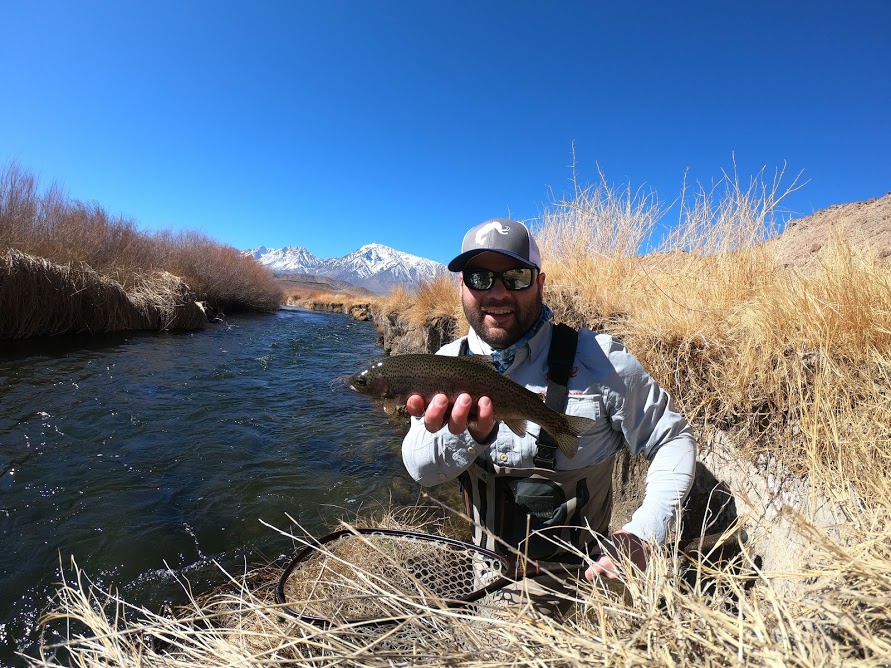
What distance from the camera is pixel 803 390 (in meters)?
2.65

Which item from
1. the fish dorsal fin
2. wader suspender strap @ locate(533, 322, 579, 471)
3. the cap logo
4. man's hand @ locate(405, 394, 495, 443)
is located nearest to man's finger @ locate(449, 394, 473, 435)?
man's hand @ locate(405, 394, 495, 443)

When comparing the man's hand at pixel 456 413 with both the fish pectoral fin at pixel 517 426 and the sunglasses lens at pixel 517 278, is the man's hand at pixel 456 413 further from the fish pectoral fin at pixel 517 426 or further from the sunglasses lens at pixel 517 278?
the sunglasses lens at pixel 517 278

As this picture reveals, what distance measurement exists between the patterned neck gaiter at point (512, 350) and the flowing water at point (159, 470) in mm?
2929

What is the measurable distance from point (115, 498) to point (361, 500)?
2.69m

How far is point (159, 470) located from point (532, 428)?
17.1 feet

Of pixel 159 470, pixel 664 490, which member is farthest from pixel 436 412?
pixel 159 470

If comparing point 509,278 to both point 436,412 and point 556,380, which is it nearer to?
point 556,380

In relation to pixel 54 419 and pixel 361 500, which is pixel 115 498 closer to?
pixel 361 500

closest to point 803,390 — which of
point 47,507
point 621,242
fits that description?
point 621,242

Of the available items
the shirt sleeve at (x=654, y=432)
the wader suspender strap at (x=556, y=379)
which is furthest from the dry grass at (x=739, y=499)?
the wader suspender strap at (x=556, y=379)

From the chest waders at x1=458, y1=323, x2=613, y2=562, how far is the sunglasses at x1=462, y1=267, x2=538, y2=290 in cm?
35

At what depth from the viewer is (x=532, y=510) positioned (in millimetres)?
2248

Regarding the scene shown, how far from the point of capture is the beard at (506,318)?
242 cm

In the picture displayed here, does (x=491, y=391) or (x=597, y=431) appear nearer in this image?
(x=491, y=391)
